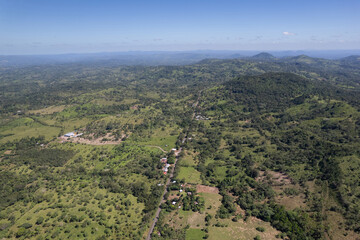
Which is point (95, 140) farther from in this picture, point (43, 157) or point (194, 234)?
point (194, 234)

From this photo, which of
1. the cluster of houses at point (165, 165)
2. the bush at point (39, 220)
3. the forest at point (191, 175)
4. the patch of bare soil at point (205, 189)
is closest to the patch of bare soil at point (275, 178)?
the forest at point (191, 175)

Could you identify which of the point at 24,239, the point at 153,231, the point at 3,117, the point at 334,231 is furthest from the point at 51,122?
the point at 334,231

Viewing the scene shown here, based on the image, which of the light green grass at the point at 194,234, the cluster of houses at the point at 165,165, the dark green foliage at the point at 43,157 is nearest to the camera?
the light green grass at the point at 194,234

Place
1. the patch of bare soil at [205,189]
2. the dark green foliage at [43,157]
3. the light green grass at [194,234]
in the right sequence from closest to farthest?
the light green grass at [194,234] → the patch of bare soil at [205,189] → the dark green foliage at [43,157]

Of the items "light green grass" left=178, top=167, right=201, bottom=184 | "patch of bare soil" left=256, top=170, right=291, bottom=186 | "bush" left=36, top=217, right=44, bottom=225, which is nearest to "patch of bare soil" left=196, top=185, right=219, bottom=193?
"light green grass" left=178, top=167, right=201, bottom=184

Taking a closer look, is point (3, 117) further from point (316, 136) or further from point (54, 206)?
point (316, 136)

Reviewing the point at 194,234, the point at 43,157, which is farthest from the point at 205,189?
the point at 43,157

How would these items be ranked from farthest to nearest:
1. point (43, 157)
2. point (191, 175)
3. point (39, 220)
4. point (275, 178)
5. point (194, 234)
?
point (43, 157), point (191, 175), point (275, 178), point (39, 220), point (194, 234)

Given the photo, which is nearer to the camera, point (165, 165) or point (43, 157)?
point (165, 165)

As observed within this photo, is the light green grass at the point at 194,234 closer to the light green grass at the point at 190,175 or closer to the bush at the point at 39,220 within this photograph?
the light green grass at the point at 190,175

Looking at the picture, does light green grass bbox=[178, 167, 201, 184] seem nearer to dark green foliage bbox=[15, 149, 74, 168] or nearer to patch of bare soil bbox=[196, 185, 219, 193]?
patch of bare soil bbox=[196, 185, 219, 193]

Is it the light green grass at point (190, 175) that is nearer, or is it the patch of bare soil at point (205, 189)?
the patch of bare soil at point (205, 189)
